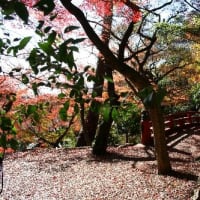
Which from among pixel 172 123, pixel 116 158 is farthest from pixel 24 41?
pixel 172 123

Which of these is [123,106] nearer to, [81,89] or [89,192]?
[81,89]

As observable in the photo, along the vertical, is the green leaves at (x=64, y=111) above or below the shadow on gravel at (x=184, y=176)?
above

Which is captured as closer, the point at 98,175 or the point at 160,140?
the point at 160,140

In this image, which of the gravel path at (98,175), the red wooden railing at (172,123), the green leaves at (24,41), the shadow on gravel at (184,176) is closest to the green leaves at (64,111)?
the green leaves at (24,41)

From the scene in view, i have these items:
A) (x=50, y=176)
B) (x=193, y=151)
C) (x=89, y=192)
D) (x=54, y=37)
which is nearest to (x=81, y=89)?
(x=54, y=37)

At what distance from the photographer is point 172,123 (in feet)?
53.1

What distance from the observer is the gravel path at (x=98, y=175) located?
779cm

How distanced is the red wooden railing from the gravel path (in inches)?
25.4

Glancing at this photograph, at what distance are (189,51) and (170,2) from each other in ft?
15.4

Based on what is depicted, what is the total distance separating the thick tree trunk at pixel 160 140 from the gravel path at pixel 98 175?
273mm

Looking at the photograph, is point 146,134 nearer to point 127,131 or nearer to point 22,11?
point 127,131

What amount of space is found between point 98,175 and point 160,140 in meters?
1.92

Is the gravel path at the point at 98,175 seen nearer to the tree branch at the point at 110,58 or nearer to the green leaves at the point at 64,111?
the tree branch at the point at 110,58

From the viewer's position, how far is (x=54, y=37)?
1123 mm
